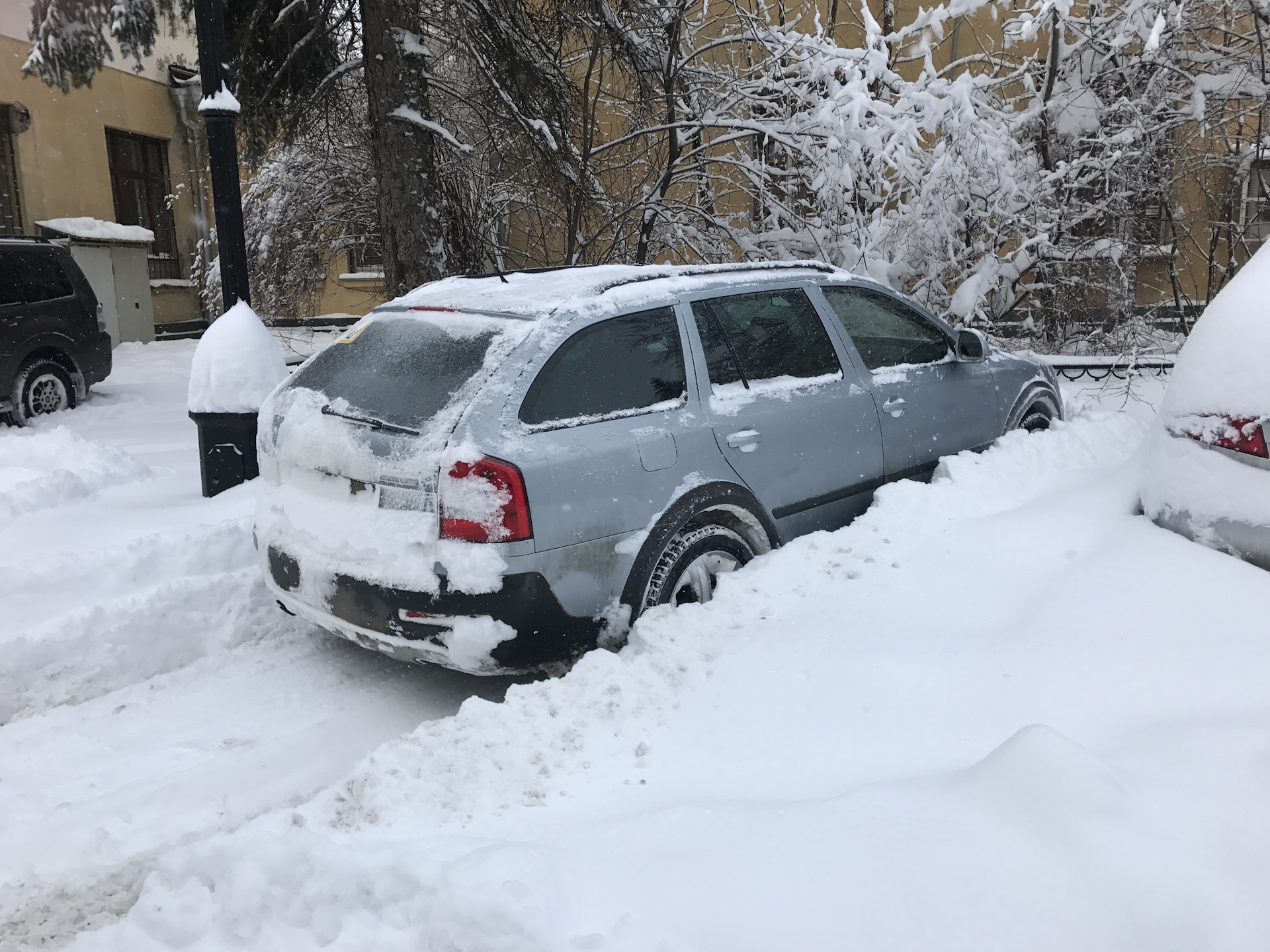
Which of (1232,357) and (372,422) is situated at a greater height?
(1232,357)

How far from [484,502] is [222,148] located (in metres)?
4.11

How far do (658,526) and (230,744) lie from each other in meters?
1.83

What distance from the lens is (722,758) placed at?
9.67 ft

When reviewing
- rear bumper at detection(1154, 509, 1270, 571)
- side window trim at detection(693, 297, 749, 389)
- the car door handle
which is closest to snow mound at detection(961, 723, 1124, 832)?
rear bumper at detection(1154, 509, 1270, 571)

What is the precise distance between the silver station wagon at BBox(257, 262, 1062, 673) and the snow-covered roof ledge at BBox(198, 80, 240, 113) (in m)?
2.58

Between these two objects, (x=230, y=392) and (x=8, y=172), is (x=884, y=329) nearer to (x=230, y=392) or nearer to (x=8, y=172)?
(x=230, y=392)

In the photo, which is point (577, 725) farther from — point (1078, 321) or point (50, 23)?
point (50, 23)

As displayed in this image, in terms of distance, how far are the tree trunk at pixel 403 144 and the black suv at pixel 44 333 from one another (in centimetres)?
477

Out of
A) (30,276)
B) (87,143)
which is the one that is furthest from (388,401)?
(87,143)

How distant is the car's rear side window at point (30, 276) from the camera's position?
1013cm

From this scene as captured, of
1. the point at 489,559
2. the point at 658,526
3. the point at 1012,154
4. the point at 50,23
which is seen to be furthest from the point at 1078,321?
the point at 50,23

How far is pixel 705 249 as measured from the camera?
33.5 feet

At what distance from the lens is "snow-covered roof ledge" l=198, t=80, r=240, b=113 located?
5.96 metres

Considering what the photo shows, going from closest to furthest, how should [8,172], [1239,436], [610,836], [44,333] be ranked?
[610,836] < [1239,436] < [44,333] < [8,172]
